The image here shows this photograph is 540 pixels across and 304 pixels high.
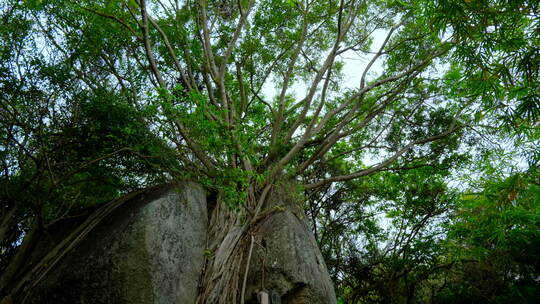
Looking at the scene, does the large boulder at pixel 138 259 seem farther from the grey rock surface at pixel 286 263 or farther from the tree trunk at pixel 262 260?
the grey rock surface at pixel 286 263

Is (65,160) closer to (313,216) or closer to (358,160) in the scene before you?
(313,216)

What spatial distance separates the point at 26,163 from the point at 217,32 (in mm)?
3573

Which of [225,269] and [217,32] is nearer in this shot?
[225,269]

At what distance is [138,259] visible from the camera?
126 inches

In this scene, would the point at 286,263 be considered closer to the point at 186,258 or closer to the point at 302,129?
the point at 186,258

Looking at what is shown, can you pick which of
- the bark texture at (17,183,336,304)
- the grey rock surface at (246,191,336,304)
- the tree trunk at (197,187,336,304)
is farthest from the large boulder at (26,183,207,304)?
the grey rock surface at (246,191,336,304)

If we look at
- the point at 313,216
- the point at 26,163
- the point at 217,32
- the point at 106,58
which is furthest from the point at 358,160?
the point at 26,163

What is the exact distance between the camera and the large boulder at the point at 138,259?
10.0 ft

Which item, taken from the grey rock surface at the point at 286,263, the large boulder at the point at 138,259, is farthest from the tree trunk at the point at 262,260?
the large boulder at the point at 138,259

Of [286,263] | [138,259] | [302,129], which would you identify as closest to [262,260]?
[286,263]

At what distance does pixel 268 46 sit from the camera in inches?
249

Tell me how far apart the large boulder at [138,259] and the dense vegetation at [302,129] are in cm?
33

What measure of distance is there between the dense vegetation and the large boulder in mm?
325

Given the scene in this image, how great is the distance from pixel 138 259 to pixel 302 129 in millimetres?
4645
